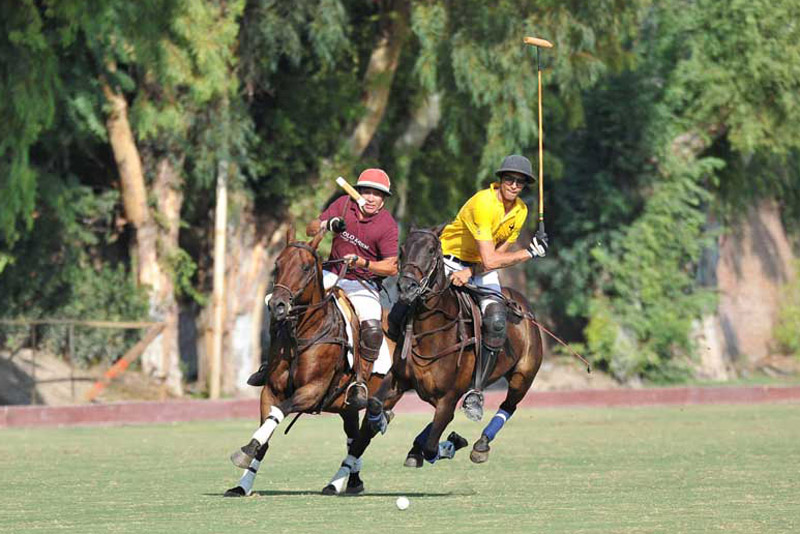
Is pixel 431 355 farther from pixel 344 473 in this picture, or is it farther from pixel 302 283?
pixel 302 283

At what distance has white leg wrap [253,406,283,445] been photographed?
12195mm

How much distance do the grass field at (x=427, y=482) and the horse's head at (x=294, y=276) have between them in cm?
136

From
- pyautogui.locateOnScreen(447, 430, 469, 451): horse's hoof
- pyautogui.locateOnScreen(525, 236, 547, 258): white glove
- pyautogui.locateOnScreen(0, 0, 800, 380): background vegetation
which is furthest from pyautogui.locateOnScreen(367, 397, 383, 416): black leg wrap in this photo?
pyautogui.locateOnScreen(0, 0, 800, 380): background vegetation

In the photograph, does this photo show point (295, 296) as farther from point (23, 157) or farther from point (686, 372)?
point (686, 372)

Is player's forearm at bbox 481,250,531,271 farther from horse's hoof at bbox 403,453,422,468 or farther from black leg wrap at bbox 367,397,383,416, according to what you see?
horse's hoof at bbox 403,453,422,468

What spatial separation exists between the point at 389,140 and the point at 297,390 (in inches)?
802

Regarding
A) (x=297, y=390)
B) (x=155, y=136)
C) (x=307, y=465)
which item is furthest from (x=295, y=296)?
(x=155, y=136)

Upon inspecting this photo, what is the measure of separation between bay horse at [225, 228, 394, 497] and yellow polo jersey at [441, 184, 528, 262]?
1518 millimetres

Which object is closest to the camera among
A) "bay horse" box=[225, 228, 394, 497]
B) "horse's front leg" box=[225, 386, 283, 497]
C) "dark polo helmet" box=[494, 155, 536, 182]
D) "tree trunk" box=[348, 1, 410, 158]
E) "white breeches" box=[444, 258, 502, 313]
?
"bay horse" box=[225, 228, 394, 497]

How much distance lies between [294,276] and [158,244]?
18.0 metres

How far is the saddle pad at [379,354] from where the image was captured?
42.6 ft

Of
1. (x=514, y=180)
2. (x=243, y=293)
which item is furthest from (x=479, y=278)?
(x=243, y=293)

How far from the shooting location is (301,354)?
1262cm

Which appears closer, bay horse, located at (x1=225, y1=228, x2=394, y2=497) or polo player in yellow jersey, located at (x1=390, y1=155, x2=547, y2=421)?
bay horse, located at (x1=225, y1=228, x2=394, y2=497)
